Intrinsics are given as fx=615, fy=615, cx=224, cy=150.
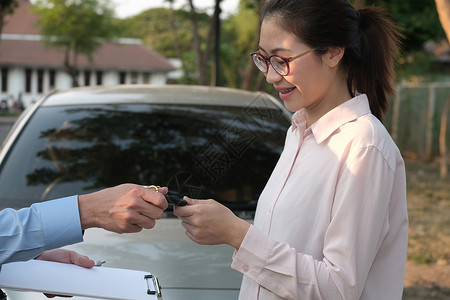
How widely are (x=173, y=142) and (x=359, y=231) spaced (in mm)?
1831

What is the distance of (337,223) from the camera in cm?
142

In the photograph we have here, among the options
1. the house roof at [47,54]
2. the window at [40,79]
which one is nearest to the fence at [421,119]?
the house roof at [47,54]

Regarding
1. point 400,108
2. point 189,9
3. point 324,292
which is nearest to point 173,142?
point 324,292

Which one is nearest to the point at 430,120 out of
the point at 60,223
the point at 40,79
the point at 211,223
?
the point at 211,223

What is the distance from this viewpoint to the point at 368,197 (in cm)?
142

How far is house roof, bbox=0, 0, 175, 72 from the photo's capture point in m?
40.6

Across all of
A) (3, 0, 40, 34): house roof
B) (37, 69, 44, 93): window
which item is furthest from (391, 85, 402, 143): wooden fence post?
(3, 0, 40, 34): house roof

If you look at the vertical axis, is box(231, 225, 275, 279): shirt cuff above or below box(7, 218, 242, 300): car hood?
above

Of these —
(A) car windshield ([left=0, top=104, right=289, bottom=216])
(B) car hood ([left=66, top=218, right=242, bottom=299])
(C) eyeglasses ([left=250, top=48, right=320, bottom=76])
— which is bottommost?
(B) car hood ([left=66, top=218, right=242, bottom=299])

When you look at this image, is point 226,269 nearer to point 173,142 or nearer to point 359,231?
point 359,231

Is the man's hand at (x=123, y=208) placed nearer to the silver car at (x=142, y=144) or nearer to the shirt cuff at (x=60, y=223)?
the shirt cuff at (x=60, y=223)

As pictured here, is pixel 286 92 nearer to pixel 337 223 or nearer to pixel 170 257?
pixel 337 223

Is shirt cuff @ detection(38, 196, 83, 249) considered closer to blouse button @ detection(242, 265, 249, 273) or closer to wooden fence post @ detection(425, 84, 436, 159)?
blouse button @ detection(242, 265, 249, 273)

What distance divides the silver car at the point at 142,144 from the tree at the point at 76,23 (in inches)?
1156
